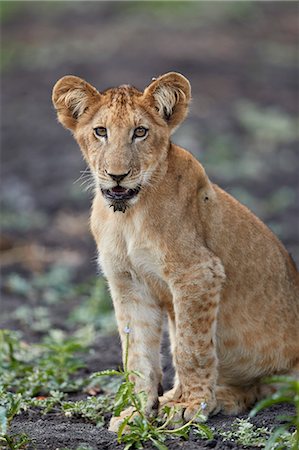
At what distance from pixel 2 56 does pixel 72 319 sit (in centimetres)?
1469

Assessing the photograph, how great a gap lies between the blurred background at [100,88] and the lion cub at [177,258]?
125 inches

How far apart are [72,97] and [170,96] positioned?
0.67m

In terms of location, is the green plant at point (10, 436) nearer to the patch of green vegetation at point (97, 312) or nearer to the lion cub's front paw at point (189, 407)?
the lion cub's front paw at point (189, 407)

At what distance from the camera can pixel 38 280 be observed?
1246 centimetres

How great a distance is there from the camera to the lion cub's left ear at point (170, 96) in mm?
6828

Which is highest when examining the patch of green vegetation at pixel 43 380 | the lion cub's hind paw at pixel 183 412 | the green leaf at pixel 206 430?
the patch of green vegetation at pixel 43 380

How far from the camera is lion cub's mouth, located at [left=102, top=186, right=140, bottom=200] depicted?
6.54m

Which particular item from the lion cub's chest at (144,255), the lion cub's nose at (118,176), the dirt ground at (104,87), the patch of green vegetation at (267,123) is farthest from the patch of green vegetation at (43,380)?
the patch of green vegetation at (267,123)

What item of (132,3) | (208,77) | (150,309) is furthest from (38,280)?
(132,3)

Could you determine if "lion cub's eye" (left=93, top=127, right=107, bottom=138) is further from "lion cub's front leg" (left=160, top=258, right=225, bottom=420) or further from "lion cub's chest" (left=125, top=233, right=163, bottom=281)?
"lion cub's front leg" (left=160, top=258, right=225, bottom=420)

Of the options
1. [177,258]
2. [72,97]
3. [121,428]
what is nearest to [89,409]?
[121,428]

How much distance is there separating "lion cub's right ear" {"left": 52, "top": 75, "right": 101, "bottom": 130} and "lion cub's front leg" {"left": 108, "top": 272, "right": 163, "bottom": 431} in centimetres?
114

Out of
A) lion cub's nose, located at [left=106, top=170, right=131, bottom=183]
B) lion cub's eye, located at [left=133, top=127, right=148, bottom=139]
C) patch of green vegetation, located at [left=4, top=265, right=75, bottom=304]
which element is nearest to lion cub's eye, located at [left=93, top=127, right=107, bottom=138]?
lion cub's eye, located at [left=133, top=127, right=148, bottom=139]

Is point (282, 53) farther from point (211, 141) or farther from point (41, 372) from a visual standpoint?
point (41, 372)
